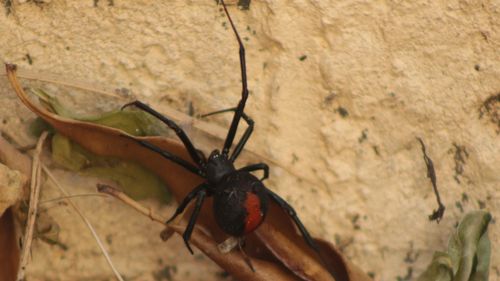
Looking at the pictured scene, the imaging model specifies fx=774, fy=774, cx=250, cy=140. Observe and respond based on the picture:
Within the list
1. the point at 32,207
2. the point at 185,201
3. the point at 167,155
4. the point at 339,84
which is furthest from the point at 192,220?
the point at 339,84

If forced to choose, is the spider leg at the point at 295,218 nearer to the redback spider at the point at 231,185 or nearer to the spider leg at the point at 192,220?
the redback spider at the point at 231,185

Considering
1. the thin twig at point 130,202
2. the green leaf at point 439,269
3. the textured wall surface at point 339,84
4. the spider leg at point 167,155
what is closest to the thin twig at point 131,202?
the thin twig at point 130,202

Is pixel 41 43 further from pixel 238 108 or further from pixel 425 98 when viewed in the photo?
pixel 425 98

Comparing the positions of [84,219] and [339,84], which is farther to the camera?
[339,84]

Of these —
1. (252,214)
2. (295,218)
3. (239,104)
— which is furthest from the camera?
(239,104)

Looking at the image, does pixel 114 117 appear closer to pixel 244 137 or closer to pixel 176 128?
pixel 176 128

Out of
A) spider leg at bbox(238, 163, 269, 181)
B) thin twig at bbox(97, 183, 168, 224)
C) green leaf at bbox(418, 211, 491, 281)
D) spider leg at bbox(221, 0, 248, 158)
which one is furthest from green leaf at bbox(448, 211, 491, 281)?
thin twig at bbox(97, 183, 168, 224)

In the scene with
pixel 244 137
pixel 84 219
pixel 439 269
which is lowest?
pixel 439 269

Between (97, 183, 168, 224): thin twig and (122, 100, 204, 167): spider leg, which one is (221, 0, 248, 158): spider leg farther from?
(97, 183, 168, 224): thin twig
